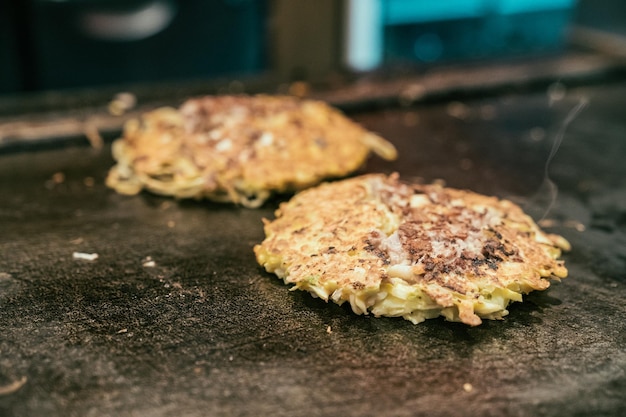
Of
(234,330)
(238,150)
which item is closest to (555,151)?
(238,150)

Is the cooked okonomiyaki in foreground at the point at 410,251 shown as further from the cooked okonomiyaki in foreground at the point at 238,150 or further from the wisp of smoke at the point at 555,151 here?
the wisp of smoke at the point at 555,151

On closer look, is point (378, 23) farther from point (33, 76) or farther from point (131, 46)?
point (33, 76)

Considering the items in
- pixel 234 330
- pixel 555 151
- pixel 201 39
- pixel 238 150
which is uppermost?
pixel 201 39

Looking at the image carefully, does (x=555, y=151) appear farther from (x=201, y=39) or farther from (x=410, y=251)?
(x=201, y=39)

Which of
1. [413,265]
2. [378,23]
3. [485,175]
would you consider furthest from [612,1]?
[413,265]

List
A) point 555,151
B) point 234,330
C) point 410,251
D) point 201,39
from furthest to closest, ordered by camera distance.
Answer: point 201,39 → point 555,151 → point 410,251 → point 234,330

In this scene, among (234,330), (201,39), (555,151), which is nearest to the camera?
(234,330)

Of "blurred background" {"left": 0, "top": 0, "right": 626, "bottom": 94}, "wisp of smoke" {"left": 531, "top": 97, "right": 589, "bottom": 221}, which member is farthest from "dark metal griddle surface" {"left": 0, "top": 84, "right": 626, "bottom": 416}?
"blurred background" {"left": 0, "top": 0, "right": 626, "bottom": 94}

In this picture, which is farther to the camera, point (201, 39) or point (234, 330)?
point (201, 39)
